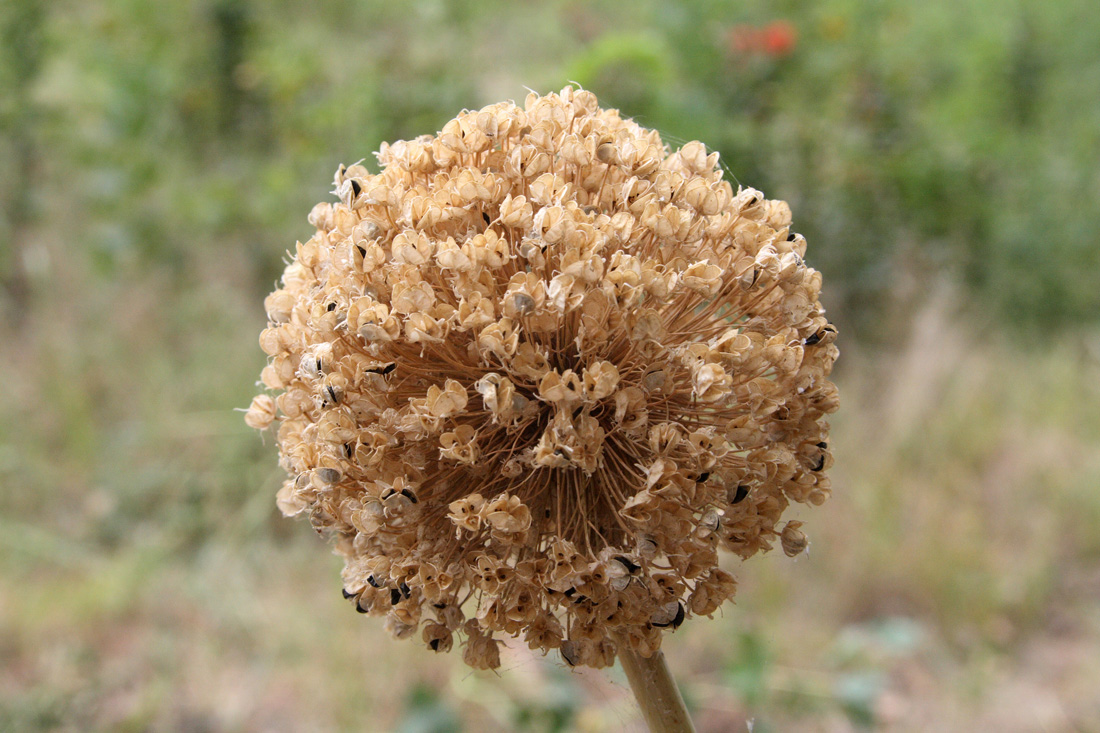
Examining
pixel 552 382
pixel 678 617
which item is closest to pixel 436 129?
pixel 552 382

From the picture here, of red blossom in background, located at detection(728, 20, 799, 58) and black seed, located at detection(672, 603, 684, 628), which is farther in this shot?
red blossom in background, located at detection(728, 20, 799, 58)

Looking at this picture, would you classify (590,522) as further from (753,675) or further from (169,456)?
(169,456)

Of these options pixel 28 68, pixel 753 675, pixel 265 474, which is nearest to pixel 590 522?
pixel 753 675

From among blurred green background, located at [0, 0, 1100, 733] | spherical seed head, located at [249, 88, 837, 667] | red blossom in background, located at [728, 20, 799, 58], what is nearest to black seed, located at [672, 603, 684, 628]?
spherical seed head, located at [249, 88, 837, 667]

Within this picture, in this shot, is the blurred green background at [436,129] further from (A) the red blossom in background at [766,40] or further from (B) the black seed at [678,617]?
(B) the black seed at [678,617]

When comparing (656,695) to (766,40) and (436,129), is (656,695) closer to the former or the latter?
(436,129)

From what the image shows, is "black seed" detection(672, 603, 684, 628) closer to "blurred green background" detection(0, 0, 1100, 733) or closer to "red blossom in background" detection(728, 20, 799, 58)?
"blurred green background" detection(0, 0, 1100, 733)
